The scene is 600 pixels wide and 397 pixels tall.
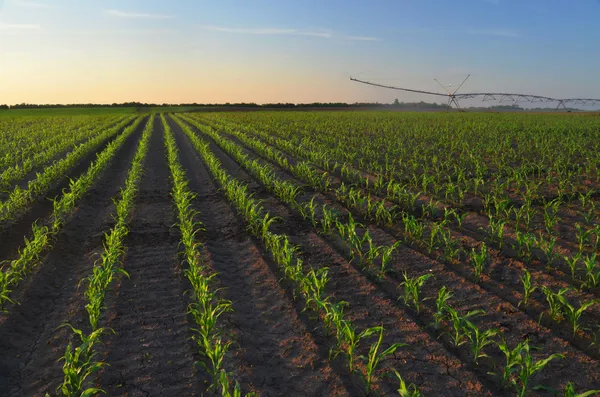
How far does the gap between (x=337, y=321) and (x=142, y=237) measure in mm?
4873

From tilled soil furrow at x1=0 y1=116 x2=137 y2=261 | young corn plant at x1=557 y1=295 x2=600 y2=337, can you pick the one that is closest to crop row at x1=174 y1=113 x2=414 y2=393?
young corn plant at x1=557 y1=295 x2=600 y2=337

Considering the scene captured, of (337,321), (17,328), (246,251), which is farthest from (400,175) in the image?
(17,328)

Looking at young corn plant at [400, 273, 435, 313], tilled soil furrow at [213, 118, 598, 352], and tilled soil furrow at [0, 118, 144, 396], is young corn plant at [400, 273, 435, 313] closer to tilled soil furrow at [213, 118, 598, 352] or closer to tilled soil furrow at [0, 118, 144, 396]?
tilled soil furrow at [213, 118, 598, 352]

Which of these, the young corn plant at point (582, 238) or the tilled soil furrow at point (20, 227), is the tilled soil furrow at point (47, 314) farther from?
the young corn plant at point (582, 238)

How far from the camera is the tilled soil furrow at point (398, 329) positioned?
3.53 metres

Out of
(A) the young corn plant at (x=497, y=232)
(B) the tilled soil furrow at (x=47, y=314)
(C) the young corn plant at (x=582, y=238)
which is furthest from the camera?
→ (A) the young corn plant at (x=497, y=232)

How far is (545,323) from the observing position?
14.3 ft

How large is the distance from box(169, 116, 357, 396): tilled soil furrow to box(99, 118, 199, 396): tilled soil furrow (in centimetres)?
50

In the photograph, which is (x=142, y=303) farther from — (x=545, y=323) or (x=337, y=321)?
(x=545, y=323)

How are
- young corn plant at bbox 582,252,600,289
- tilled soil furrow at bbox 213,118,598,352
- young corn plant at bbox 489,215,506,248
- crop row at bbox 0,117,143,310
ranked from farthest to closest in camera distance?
1. young corn plant at bbox 489,215,506,248
2. crop row at bbox 0,117,143,310
3. young corn plant at bbox 582,252,600,289
4. tilled soil furrow at bbox 213,118,598,352

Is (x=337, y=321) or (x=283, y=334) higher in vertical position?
(x=337, y=321)

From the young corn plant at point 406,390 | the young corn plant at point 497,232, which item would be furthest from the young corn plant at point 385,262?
the young corn plant at point 406,390

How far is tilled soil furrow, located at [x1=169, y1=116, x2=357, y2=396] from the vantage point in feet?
11.8

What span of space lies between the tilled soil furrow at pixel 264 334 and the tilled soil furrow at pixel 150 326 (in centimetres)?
50
